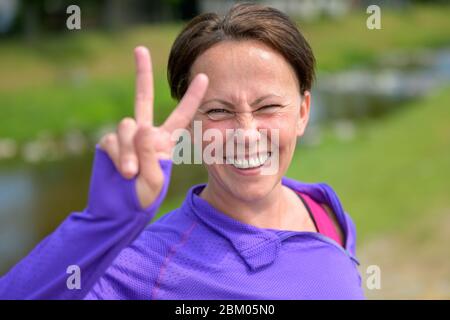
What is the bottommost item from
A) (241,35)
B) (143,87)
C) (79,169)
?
(79,169)

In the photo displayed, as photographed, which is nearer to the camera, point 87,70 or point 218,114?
point 218,114

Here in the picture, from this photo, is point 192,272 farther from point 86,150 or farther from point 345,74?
point 345,74

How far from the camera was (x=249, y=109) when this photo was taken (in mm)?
1382

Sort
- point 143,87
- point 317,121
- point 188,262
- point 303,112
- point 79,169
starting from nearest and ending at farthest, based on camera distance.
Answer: point 143,87 → point 188,262 → point 303,112 → point 79,169 → point 317,121

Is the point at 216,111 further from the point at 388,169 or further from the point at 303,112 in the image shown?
the point at 388,169

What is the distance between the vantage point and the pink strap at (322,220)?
1.61 m

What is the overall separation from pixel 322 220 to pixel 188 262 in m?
0.40

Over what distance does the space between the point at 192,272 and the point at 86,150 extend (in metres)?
11.3

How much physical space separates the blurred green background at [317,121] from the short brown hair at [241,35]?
0.60 ft

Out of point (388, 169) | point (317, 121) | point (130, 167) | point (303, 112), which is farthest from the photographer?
point (317, 121)

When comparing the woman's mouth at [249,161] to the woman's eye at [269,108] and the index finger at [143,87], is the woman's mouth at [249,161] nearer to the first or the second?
the woman's eye at [269,108]

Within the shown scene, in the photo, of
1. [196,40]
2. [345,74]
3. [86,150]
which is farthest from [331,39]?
[196,40]

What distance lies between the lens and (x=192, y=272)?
1.37 m

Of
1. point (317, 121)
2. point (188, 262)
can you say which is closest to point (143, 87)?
point (188, 262)
